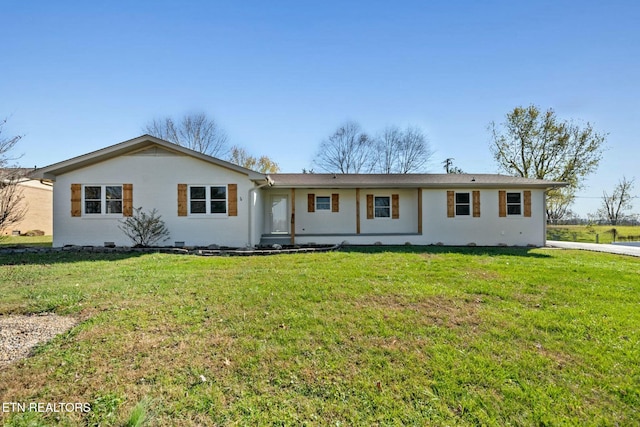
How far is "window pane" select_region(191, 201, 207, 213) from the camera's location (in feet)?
40.1

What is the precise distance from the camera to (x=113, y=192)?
12.1m

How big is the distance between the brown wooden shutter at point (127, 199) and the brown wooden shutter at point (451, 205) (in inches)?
524

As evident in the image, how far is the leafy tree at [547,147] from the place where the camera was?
963 inches

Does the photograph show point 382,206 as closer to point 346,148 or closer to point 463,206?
point 463,206

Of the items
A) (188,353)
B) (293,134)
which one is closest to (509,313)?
(188,353)

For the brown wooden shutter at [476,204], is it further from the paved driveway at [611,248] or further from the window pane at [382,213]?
the paved driveway at [611,248]

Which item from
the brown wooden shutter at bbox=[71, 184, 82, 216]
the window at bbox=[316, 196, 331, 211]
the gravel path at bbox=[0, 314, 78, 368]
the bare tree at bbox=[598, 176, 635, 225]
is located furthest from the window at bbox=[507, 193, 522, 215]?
the bare tree at bbox=[598, 176, 635, 225]

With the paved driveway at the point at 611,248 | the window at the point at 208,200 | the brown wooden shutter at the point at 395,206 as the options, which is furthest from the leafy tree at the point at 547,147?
the window at the point at 208,200

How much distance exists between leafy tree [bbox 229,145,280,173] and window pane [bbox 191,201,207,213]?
21.5 m

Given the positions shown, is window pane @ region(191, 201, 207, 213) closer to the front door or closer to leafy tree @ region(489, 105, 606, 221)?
the front door

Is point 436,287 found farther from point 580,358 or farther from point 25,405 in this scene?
point 25,405

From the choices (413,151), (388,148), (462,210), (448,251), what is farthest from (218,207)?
(413,151)

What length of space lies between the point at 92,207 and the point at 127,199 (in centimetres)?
144

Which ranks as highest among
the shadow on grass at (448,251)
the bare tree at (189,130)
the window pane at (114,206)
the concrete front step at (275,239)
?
the bare tree at (189,130)
